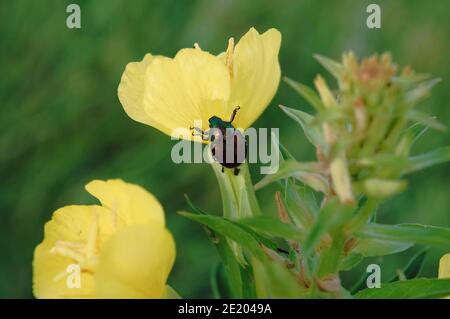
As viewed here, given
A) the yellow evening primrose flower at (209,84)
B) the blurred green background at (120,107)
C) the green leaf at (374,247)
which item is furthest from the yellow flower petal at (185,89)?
the blurred green background at (120,107)

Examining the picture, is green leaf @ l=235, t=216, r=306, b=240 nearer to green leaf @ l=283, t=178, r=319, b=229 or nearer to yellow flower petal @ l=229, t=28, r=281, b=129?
green leaf @ l=283, t=178, r=319, b=229

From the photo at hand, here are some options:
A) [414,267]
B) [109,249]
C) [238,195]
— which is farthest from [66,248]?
[414,267]

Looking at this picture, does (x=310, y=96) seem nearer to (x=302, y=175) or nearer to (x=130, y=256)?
(x=302, y=175)

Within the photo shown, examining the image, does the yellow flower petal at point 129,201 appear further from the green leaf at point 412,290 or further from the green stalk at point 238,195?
the green leaf at point 412,290

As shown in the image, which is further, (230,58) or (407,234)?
(230,58)

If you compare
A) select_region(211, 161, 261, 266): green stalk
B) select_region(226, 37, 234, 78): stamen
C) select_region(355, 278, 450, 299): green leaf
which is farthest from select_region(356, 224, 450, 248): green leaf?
select_region(226, 37, 234, 78): stamen

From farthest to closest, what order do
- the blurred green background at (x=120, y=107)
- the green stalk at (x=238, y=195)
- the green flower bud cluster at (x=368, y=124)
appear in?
the blurred green background at (x=120, y=107), the green stalk at (x=238, y=195), the green flower bud cluster at (x=368, y=124)
